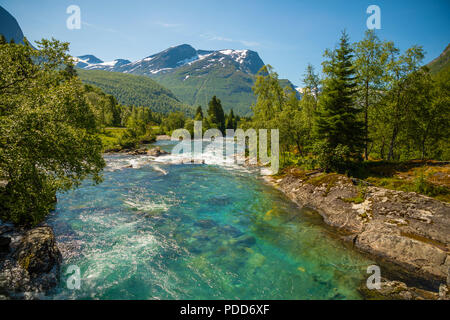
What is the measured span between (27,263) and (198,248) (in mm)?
7317

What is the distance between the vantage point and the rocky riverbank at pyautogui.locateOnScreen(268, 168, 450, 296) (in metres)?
9.17

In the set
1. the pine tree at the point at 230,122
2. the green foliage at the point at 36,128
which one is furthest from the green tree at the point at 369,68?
the pine tree at the point at 230,122

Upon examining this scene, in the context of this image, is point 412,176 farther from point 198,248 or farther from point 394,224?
point 198,248

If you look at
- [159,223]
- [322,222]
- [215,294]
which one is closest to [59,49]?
[159,223]

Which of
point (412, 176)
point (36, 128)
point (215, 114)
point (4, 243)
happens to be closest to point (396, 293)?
point (412, 176)

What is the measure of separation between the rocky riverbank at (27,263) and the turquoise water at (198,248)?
673 millimetres

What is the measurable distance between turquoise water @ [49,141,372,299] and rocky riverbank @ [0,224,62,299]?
0.67m

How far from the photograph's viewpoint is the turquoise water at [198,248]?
27.8 feet

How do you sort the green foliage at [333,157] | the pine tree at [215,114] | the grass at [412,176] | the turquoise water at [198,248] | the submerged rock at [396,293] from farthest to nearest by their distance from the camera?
the pine tree at [215,114]
the green foliage at [333,157]
the grass at [412,176]
the turquoise water at [198,248]
the submerged rock at [396,293]

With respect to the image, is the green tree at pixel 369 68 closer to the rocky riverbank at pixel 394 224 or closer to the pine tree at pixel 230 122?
the rocky riverbank at pixel 394 224

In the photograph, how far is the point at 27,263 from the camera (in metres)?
8.27

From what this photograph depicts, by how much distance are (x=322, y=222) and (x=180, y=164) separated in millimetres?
25865

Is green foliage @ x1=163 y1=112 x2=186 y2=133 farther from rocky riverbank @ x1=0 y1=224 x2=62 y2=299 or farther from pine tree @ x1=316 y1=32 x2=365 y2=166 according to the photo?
rocky riverbank @ x1=0 y1=224 x2=62 y2=299
